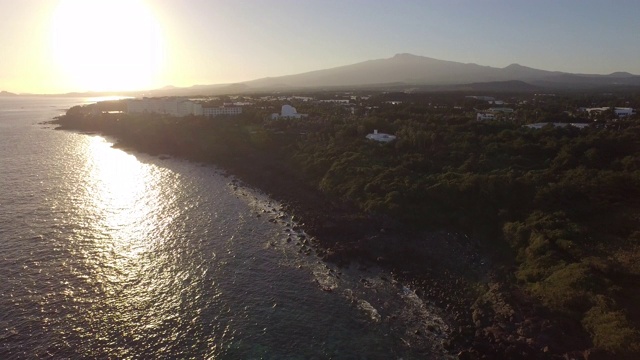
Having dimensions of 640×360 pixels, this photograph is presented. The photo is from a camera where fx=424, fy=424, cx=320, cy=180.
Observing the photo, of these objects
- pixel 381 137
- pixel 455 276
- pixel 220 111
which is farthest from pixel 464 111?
pixel 455 276

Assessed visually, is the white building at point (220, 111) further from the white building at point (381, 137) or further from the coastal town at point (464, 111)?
the white building at point (381, 137)

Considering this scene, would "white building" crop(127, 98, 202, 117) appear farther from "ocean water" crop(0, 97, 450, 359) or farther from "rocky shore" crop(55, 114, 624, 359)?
"rocky shore" crop(55, 114, 624, 359)

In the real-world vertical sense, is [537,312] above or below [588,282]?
below

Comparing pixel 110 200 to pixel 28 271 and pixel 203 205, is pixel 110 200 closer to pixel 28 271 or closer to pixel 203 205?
pixel 203 205

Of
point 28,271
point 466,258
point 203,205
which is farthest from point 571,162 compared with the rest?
point 28,271

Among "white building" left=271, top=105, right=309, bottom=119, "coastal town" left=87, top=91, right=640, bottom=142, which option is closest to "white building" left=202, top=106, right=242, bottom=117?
"coastal town" left=87, top=91, right=640, bottom=142

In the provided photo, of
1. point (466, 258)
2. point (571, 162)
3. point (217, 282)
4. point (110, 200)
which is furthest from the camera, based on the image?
point (110, 200)

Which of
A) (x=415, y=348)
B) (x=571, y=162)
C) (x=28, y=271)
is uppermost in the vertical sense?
(x=571, y=162)
